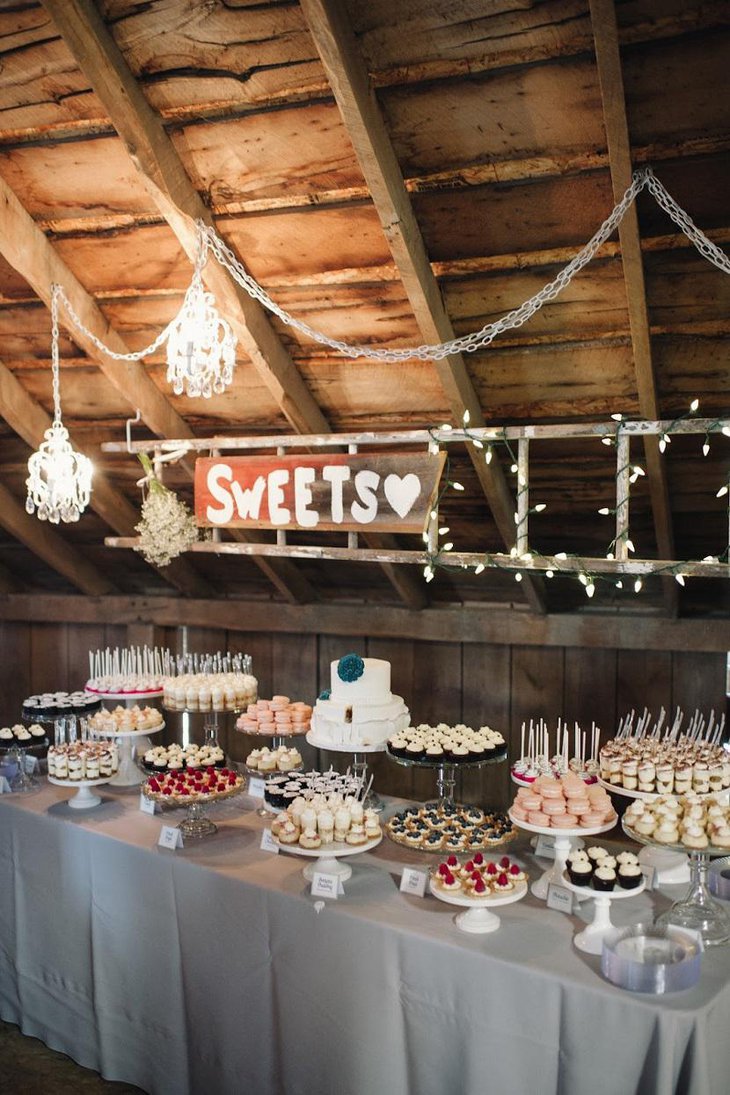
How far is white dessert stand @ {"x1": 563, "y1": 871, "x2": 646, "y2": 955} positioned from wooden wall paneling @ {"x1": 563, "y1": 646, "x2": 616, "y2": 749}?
277 centimetres

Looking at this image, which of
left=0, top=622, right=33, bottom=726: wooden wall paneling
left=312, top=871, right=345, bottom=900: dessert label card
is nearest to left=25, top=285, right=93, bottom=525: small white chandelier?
left=312, top=871, right=345, bottom=900: dessert label card

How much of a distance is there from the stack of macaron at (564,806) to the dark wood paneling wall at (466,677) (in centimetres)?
236

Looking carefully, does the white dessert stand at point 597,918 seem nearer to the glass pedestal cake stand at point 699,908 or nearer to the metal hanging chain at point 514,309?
the glass pedestal cake stand at point 699,908

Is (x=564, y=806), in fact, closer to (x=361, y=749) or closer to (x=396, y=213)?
(x=361, y=749)

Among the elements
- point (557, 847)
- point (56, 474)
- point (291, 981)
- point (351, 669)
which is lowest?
point (291, 981)

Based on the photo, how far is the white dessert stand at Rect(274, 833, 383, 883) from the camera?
330 cm

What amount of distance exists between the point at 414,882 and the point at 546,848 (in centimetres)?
58

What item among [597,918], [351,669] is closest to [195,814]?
[351,669]

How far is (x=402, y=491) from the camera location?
415 cm

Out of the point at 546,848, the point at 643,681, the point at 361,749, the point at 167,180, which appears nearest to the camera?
the point at 546,848

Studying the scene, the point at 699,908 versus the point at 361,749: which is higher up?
the point at 361,749

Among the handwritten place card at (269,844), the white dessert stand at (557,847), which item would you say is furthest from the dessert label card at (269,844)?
the white dessert stand at (557,847)

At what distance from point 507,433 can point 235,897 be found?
215 cm

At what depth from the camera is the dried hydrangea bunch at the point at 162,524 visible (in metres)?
5.02
